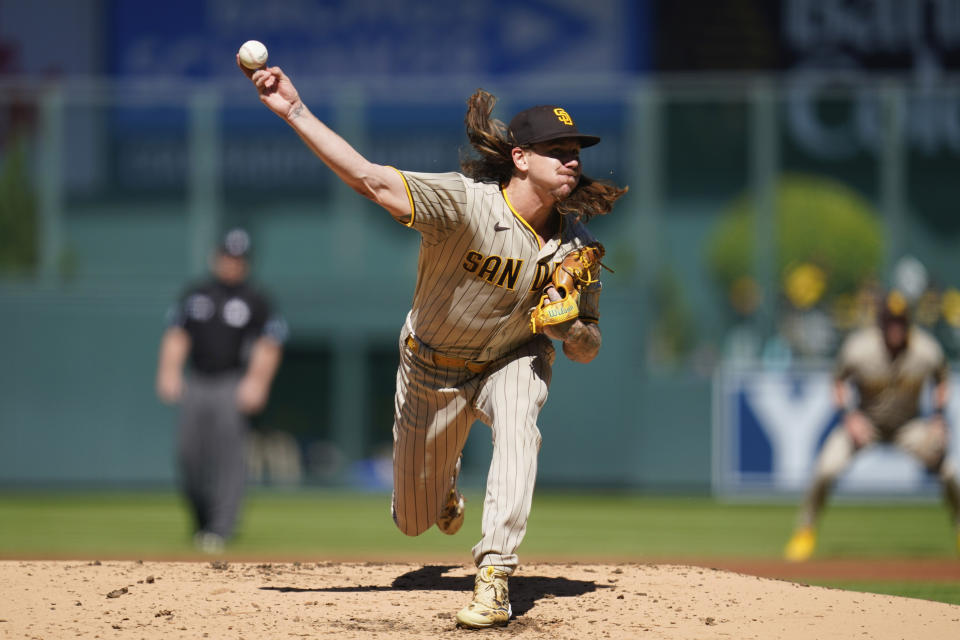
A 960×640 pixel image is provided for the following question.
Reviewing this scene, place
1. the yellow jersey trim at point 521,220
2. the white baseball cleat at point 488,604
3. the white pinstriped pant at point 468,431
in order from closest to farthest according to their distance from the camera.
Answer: the white baseball cleat at point 488,604 < the white pinstriped pant at point 468,431 < the yellow jersey trim at point 521,220

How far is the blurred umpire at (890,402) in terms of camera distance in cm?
1022

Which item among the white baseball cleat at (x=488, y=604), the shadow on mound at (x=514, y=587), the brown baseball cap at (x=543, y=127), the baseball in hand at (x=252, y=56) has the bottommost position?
the shadow on mound at (x=514, y=587)

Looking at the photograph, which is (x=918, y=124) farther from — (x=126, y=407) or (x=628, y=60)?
(x=126, y=407)

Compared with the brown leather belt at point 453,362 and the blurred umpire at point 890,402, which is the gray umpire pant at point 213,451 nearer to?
the blurred umpire at point 890,402

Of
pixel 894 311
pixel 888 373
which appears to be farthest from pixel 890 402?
pixel 894 311

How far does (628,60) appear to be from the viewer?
766 inches

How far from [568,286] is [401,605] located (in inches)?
55.8

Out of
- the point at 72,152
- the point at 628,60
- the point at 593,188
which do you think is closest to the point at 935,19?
the point at 628,60

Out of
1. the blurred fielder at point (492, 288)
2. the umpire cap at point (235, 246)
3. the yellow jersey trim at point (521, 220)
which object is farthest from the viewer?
the umpire cap at point (235, 246)

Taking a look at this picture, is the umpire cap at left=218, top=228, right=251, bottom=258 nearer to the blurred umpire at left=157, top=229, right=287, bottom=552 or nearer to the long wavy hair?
the blurred umpire at left=157, top=229, right=287, bottom=552

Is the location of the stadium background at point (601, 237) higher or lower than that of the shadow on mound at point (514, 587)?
higher

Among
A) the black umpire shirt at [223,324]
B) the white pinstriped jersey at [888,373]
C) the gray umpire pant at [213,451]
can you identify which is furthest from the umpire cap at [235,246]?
the white pinstriped jersey at [888,373]

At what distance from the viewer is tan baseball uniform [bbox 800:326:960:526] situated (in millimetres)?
10219

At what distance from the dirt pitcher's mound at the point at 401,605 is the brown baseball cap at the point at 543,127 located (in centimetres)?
185
